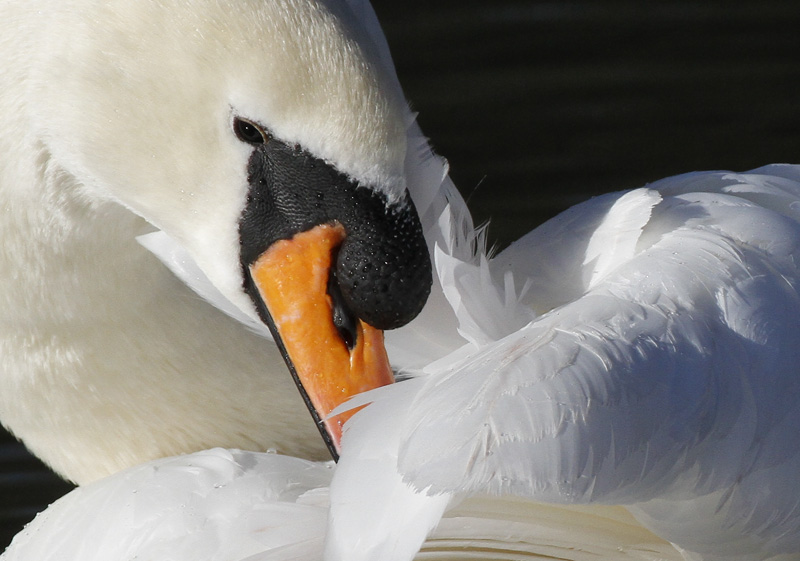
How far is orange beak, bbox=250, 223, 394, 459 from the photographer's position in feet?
9.03

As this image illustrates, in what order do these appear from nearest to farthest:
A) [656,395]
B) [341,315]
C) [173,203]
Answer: [656,395], [341,315], [173,203]

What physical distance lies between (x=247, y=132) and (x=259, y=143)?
0.10ft

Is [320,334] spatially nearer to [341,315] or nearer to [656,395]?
[341,315]

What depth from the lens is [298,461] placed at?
10.1 ft

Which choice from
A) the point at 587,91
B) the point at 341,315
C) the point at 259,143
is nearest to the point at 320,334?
the point at 341,315

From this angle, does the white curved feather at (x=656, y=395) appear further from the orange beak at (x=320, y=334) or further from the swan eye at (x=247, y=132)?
the swan eye at (x=247, y=132)

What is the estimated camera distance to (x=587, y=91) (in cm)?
730

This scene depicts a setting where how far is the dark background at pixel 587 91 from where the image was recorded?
6832 mm

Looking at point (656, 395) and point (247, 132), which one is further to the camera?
point (247, 132)

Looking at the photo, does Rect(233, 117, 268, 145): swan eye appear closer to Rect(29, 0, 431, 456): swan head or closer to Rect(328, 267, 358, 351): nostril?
Rect(29, 0, 431, 456): swan head

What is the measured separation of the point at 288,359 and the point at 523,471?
0.76 meters

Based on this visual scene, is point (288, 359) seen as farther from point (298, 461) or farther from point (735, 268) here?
point (735, 268)

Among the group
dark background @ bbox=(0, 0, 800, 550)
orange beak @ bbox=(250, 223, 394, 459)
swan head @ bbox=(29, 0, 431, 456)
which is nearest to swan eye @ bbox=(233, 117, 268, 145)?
swan head @ bbox=(29, 0, 431, 456)

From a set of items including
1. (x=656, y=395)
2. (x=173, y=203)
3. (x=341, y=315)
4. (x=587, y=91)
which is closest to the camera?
(x=656, y=395)
